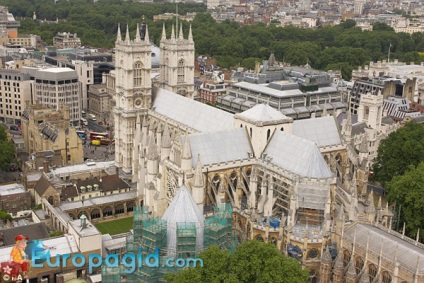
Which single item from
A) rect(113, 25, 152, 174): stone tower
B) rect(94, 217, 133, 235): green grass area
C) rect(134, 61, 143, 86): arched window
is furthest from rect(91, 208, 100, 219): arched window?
rect(134, 61, 143, 86): arched window

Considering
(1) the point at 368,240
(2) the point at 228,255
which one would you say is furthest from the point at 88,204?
(1) the point at 368,240

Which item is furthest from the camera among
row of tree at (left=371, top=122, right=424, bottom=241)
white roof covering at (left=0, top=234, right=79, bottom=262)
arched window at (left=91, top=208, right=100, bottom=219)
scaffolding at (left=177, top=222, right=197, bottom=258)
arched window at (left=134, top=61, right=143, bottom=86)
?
arched window at (left=134, top=61, right=143, bottom=86)

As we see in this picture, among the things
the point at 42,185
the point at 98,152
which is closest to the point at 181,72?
the point at 98,152

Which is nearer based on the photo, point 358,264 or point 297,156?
point 358,264

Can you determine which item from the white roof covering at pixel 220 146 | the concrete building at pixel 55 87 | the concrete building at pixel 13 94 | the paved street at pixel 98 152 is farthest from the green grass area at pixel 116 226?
A: the concrete building at pixel 13 94

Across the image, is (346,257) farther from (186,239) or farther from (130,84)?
(130,84)

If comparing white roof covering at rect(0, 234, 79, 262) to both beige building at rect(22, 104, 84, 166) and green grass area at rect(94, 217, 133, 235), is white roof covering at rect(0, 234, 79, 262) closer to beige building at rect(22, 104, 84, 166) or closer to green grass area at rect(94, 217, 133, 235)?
green grass area at rect(94, 217, 133, 235)
